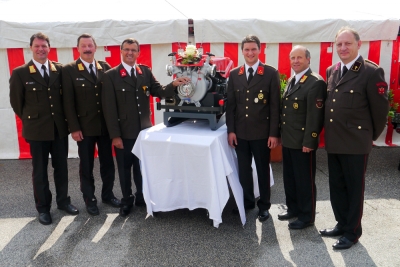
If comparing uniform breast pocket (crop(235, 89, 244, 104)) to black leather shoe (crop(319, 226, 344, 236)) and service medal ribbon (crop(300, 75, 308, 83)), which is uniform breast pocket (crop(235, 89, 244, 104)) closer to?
service medal ribbon (crop(300, 75, 308, 83))

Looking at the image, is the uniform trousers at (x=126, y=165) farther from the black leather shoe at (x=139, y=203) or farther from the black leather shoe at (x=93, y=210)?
the black leather shoe at (x=93, y=210)

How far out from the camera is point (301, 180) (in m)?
2.97

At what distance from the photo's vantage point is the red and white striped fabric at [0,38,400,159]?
5.04m

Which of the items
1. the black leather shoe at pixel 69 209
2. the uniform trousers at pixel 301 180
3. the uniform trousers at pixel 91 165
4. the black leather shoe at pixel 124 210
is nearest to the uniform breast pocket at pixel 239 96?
the uniform trousers at pixel 301 180

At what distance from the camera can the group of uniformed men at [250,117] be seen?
256 cm

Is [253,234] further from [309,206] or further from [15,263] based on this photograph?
[15,263]

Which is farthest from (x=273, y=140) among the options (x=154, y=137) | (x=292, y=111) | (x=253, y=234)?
(x=154, y=137)

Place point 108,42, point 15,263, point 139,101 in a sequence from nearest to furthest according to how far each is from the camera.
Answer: point 15,263
point 139,101
point 108,42

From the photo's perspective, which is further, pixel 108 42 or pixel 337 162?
pixel 108 42

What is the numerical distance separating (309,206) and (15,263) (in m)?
2.47

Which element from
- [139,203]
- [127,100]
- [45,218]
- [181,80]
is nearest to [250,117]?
[181,80]

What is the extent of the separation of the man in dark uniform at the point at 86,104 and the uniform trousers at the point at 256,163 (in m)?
1.39

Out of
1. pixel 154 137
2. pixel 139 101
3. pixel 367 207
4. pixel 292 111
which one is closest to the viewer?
pixel 292 111

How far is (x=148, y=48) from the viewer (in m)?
5.06
